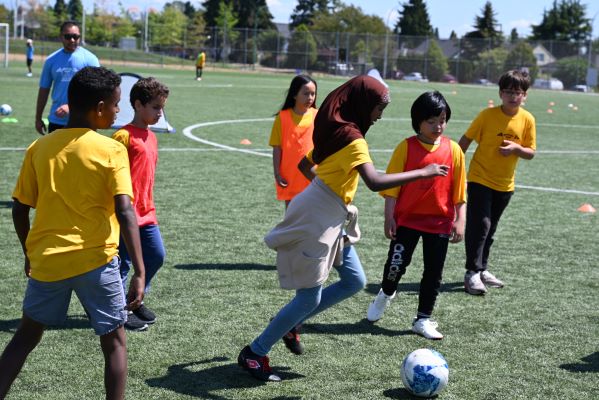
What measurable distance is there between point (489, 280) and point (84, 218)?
4.57 m

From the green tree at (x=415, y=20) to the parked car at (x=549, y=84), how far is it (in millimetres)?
58069

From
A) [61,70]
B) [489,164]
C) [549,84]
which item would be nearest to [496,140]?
[489,164]

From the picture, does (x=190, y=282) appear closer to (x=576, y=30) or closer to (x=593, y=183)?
(x=593, y=183)

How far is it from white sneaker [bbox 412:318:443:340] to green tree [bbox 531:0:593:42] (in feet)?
371

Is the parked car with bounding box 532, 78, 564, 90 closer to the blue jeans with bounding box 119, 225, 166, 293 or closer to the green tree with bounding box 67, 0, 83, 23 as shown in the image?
the blue jeans with bounding box 119, 225, 166, 293

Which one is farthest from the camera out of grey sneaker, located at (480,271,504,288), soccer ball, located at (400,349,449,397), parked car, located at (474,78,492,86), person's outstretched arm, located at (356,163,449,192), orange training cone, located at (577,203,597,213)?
parked car, located at (474,78,492,86)

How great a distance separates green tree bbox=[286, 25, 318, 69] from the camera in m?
71.3

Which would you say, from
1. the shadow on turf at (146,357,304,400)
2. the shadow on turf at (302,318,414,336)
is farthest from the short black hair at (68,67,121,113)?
the shadow on turf at (302,318,414,336)

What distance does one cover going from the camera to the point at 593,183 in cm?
1374

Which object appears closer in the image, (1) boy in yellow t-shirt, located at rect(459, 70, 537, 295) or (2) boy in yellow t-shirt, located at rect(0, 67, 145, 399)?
(2) boy in yellow t-shirt, located at rect(0, 67, 145, 399)

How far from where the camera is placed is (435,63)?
69688 millimetres

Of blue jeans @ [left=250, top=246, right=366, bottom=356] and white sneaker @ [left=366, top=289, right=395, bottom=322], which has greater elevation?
blue jeans @ [left=250, top=246, right=366, bottom=356]

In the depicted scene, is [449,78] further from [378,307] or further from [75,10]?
[75,10]

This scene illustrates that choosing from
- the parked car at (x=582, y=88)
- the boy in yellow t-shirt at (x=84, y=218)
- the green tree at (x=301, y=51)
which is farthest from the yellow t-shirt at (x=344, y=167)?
the green tree at (x=301, y=51)
